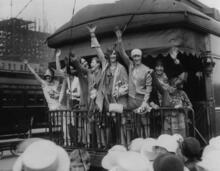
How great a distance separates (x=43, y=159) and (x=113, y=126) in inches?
161

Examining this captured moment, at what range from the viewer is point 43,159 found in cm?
267

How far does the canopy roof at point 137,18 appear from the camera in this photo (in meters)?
6.70

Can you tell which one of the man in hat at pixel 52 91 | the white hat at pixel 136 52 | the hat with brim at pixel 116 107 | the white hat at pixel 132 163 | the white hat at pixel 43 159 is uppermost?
the white hat at pixel 136 52

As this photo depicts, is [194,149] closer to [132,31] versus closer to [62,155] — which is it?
[62,155]

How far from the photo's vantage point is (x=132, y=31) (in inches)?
284

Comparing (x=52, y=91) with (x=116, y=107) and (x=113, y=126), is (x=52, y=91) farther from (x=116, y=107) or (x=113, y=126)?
(x=116, y=107)

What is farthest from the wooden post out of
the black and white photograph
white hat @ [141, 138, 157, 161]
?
white hat @ [141, 138, 157, 161]

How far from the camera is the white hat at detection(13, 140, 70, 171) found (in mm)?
2622

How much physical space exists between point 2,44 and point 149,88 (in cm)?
1552

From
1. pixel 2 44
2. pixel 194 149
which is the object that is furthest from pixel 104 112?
pixel 2 44

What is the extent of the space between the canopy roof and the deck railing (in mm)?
1670

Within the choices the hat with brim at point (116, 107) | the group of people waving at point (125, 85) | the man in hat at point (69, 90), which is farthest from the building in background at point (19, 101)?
the hat with brim at point (116, 107)

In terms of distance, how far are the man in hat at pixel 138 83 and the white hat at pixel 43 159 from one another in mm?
3760

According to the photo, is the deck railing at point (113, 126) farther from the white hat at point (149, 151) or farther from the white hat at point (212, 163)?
the white hat at point (212, 163)
